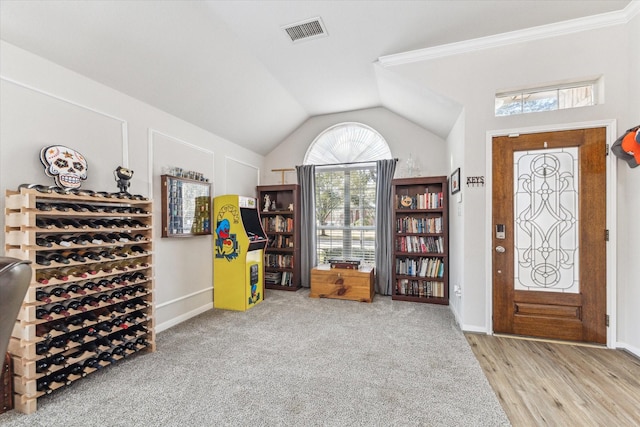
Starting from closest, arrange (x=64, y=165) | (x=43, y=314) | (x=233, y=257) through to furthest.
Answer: (x=43, y=314) < (x=64, y=165) < (x=233, y=257)

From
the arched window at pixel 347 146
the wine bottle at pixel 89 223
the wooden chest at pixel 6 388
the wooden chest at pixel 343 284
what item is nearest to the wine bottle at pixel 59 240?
the wine bottle at pixel 89 223

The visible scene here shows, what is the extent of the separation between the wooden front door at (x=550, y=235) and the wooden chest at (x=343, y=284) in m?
1.68

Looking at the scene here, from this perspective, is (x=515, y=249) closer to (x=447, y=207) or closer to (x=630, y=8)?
(x=447, y=207)

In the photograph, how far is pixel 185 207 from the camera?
3.57 m

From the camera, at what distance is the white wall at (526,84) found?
8.75ft

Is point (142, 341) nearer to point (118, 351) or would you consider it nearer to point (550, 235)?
point (118, 351)

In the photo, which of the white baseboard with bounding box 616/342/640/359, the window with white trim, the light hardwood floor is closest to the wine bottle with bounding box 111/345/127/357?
the light hardwood floor

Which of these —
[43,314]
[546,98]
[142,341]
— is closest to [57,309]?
[43,314]

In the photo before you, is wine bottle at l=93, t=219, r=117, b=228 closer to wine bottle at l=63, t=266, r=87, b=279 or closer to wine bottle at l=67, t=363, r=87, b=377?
wine bottle at l=63, t=266, r=87, b=279

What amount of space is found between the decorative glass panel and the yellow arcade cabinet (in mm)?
3172

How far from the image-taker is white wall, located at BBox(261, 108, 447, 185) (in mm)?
4668

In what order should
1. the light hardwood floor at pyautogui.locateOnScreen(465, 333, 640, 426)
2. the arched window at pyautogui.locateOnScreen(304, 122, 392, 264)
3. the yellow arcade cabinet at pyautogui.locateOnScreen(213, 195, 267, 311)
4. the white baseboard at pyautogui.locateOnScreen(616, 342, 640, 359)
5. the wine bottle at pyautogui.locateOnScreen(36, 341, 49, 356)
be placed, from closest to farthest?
the light hardwood floor at pyautogui.locateOnScreen(465, 333, 640, 426) < the wine bottle at pyautogui.locateOnScreen(36, 341, 49, 356) < the white baseboard at pyautogui.locateOnScreen(616, 342, 640, 359) < the yellow arcade cabinet at pyautogui.locateOnScreen(213, 195, 267, 311) < the arched window at pyautogui.locateOnScreen(304, 122, 392, 264)

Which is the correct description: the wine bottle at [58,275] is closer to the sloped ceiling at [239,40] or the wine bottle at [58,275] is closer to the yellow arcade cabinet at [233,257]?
the sloped ceiling at [239,40]

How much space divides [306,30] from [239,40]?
72 centimetres
